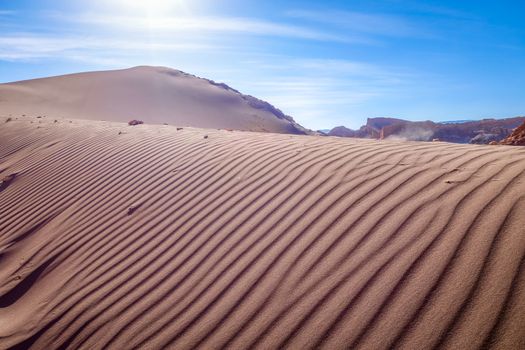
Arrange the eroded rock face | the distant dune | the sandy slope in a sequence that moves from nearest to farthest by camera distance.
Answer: the sandy slope → the eroded rock face → the distant dune

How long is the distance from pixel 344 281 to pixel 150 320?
1.25m

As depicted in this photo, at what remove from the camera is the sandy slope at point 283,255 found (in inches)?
70.6

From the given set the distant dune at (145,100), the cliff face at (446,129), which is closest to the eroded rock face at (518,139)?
the cliff face at (446,129)

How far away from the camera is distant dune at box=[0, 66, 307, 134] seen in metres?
25.5

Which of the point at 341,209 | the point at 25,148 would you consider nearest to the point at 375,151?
the point at 341,209

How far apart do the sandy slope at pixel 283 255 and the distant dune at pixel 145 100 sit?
20970mm

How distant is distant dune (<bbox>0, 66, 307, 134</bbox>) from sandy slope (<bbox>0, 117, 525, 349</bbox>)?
21.0 metres

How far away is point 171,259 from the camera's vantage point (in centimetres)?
274

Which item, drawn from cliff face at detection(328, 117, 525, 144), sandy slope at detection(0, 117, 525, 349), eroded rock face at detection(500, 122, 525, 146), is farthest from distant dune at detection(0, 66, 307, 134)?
eroded rock face at detection(500, 122, 525, 146)

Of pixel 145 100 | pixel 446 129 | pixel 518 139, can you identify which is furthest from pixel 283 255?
pixel 145 100

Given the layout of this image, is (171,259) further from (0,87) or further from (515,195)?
(0,87)

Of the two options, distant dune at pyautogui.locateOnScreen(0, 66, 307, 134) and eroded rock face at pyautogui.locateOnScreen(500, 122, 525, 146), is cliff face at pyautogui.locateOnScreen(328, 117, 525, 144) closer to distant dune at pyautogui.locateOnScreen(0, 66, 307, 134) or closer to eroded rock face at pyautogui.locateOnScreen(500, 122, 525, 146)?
eroded rock face at pyautogui.locateOnScreen(500, 122, 525, 146)

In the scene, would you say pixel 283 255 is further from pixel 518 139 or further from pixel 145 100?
pixel 145 100

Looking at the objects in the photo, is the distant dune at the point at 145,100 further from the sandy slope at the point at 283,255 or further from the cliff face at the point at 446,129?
the sandy slope at the point at 283,255
